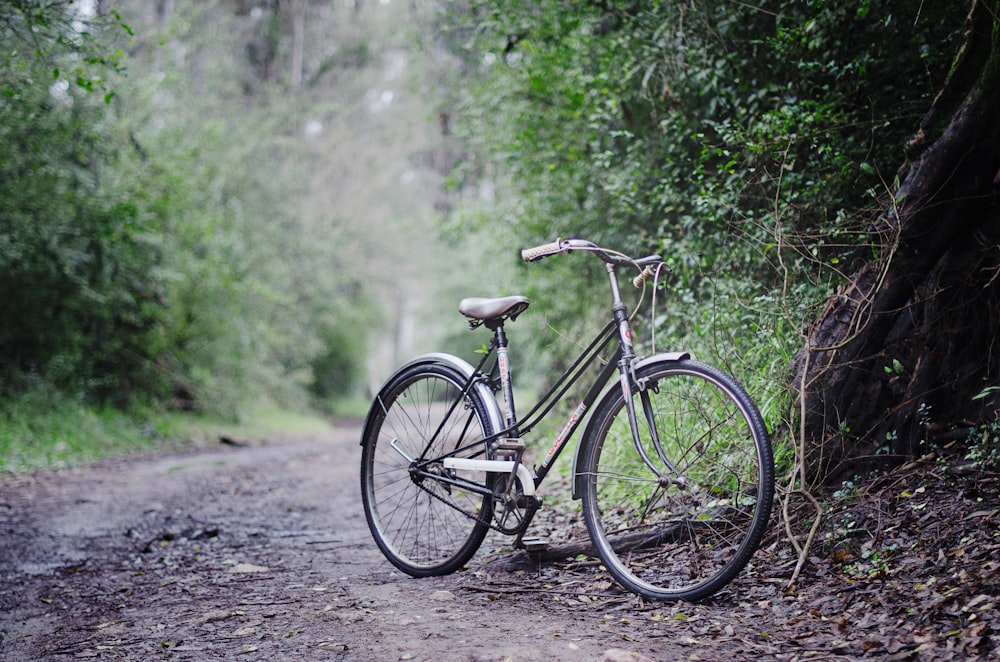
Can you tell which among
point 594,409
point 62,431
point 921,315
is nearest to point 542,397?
point 594,409

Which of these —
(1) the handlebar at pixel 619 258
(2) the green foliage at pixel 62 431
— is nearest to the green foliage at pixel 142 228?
(2) the green foliage at pixel 62 431

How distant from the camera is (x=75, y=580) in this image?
396 centimetres

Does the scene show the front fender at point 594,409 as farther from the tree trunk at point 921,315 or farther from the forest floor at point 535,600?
the tree trunk at point 921,315

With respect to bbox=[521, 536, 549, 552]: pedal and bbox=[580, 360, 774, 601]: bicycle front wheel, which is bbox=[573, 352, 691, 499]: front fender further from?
bbox=[521, 536, 549, 552]: pedal

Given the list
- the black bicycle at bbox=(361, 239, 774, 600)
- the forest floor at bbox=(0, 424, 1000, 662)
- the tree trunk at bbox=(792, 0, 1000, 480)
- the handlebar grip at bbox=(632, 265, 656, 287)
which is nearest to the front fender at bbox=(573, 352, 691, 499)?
the black bicycle at bbox=(361, 239, 774, 600)

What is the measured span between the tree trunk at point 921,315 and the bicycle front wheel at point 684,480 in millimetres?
389

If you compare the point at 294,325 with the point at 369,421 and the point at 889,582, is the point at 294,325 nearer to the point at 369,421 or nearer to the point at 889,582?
the point at 369,421

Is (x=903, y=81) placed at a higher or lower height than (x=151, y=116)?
lower

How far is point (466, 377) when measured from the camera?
145 inches

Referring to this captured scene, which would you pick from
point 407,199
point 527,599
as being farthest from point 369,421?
point 407,199

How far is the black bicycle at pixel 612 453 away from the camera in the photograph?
304 centimetres

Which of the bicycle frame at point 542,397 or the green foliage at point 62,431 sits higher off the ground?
the bicycle frame at point 542,397

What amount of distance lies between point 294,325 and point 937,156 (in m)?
16.4

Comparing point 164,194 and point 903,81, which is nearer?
point 903,81
